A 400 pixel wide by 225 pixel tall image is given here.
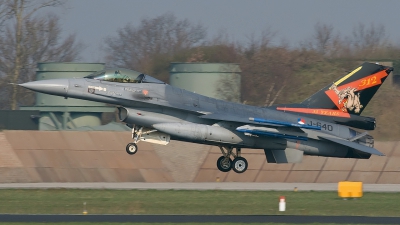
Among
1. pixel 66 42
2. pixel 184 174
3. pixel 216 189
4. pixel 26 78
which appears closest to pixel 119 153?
pixel 184 174

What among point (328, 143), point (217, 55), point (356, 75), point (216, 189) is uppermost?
point (217, 55)

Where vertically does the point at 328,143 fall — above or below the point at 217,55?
below

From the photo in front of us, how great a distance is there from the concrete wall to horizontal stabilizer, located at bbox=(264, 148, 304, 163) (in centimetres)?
847

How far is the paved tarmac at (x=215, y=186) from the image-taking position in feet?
103

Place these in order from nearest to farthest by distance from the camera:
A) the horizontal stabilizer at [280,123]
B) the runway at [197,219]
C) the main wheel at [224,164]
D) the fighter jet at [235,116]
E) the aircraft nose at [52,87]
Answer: the runway at [197,219] → the aircraft nose at [52,87] → the fighter jet at [235,116] → the horizontal stabilizer at [280,123] → the main wheel at [224,164]

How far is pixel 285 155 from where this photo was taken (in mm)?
27500

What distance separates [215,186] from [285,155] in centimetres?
603

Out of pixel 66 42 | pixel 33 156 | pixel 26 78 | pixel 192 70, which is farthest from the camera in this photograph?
pixel 66 42

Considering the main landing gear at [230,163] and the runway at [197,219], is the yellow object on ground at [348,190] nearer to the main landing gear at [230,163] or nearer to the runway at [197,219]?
the main landing gear at [230,163]

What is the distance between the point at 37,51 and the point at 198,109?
33.3 meters

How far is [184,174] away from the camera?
3588 cm

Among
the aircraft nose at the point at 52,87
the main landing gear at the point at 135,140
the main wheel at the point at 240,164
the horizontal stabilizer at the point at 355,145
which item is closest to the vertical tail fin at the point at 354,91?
the horizontal stabilizer at the point at 355,145

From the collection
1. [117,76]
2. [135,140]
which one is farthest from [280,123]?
[117,76]

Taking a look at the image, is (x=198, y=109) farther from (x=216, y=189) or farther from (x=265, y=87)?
(x=265, y=87)
